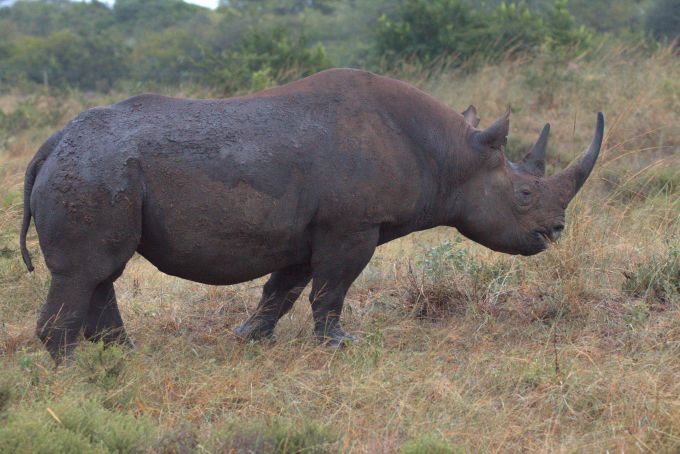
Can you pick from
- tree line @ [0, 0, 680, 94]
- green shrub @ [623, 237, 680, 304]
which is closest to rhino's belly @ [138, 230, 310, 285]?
green shrub @ [623, 237, 680, 304]

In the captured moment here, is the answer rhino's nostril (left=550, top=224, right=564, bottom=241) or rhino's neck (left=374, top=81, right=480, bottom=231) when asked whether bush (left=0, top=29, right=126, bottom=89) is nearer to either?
rhino's neck (left=374, top=81, right=480, bottom=231)

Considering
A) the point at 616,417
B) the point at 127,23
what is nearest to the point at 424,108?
the point at 616,417

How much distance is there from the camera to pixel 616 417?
16.0 feet

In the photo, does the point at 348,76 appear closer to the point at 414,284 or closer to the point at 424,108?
the point at 424,108

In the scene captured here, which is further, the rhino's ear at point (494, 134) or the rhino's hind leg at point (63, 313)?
the rhino's ear at point (494, 134)

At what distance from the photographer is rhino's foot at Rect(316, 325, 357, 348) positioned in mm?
6199

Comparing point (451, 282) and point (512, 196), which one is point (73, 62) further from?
point (512, 196)

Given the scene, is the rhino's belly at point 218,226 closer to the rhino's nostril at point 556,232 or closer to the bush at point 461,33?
the rhino's nostril at point 556,232

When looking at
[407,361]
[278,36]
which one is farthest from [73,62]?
[407,361]

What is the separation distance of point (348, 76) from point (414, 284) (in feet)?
5.37

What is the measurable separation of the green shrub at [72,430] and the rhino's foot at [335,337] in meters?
1.80

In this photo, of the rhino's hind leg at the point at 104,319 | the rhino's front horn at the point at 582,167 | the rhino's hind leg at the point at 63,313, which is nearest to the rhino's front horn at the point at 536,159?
the rhino's front horn at the point at 582,167

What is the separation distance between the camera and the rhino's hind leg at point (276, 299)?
21.7ft

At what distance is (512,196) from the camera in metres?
6.54
